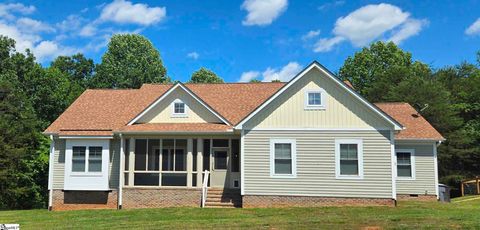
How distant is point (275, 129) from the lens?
1825 cm

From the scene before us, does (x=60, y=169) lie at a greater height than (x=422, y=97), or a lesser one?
lesser

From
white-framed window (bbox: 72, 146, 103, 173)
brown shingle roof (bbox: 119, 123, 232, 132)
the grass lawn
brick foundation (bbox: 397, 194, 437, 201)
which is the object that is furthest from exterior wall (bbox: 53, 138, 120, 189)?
brick foundation (bbox: 397, 194, 437, 201)

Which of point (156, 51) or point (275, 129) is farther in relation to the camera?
point (156, 51)

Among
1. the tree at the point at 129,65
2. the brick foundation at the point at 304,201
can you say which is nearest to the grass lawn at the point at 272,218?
the brick foundation at the point at 304,201

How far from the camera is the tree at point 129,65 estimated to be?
46.5 metres

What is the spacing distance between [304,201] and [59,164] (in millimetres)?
11397

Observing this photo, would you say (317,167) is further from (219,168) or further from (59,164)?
(59,164)

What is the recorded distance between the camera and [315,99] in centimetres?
1822

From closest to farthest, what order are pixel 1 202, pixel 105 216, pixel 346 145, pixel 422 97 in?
pixel 105 216 → pixel 346 145 → pixel 1 202 → pixel 422 97

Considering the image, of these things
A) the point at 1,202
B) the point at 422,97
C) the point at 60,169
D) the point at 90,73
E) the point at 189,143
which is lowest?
the point at 1,202

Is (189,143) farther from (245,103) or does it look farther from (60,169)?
(60,169)

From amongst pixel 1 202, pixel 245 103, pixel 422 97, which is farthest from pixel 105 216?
pixel 422 97

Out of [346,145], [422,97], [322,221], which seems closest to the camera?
[322,221]

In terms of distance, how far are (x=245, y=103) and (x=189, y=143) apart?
3.99m
